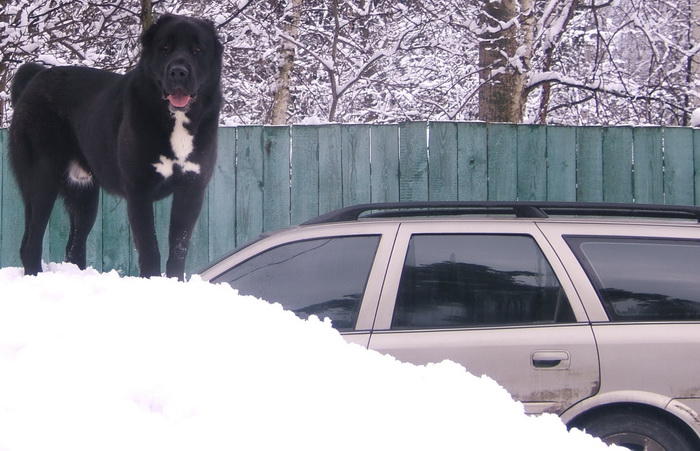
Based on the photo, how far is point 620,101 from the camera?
13.7 m

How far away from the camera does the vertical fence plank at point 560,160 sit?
633 cm

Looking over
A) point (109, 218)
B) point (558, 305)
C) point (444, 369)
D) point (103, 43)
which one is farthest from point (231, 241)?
point (444, 369)

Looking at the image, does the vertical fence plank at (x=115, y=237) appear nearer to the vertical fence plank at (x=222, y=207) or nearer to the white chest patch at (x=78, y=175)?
the vertical fence plank at (x=222, y=207)

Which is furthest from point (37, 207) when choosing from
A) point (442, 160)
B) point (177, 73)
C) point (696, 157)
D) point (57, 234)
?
point (696, 157)

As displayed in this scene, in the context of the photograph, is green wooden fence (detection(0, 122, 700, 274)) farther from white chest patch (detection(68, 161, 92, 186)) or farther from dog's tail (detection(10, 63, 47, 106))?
white chest patch (detection(68, 161, 92, 186))

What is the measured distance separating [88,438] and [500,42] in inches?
278

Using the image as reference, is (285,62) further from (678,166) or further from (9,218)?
(678,166)

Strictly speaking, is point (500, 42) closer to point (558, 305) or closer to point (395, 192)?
point (395, 192)

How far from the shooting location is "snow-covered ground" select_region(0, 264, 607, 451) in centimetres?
116

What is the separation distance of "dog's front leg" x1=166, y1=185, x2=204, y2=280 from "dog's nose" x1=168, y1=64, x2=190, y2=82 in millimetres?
553

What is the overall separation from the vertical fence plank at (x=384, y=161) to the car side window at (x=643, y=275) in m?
2.60

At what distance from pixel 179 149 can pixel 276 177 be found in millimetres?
2339

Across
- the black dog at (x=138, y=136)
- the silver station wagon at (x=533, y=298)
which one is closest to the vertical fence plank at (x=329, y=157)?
the black dog at (x=138, y=136)

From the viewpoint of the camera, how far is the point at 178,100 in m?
3.79
